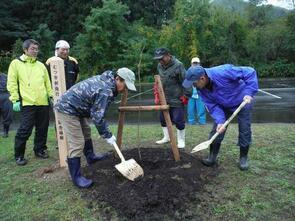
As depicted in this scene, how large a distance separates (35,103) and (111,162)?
1596mm

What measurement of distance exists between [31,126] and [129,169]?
7.12ft

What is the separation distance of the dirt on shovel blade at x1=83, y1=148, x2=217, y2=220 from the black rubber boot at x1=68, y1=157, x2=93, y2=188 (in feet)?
0.32

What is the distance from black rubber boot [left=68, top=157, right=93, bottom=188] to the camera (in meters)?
4.94

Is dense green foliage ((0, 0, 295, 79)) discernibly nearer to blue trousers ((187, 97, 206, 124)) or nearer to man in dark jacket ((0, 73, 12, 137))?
blue trousers ((187, 97, 206, 124))

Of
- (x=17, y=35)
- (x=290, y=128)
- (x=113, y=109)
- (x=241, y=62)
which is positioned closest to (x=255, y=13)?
(x=241, y=62)

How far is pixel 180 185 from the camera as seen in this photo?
4.69 metres

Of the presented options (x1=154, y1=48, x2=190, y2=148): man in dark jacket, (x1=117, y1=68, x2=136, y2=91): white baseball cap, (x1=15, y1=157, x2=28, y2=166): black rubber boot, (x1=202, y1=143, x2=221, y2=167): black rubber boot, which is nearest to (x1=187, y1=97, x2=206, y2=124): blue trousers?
(x1=154, y1=48, x2=190, y2=148): man in dark jacket

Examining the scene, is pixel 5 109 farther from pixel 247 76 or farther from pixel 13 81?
pixel 247 76

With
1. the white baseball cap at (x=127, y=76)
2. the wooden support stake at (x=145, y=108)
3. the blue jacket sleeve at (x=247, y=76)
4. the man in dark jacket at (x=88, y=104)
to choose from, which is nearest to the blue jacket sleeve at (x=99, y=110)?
the man in dark jacket at (x=88, y=104)

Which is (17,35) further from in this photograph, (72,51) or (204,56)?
(204,56)

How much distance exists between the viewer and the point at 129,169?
482 cm

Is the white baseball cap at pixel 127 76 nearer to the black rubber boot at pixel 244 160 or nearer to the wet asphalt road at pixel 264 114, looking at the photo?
the black rubber boot at pixel 244 160

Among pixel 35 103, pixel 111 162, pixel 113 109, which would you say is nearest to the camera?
pixel 111 162

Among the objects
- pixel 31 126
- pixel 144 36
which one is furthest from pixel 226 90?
pixel 144 36
